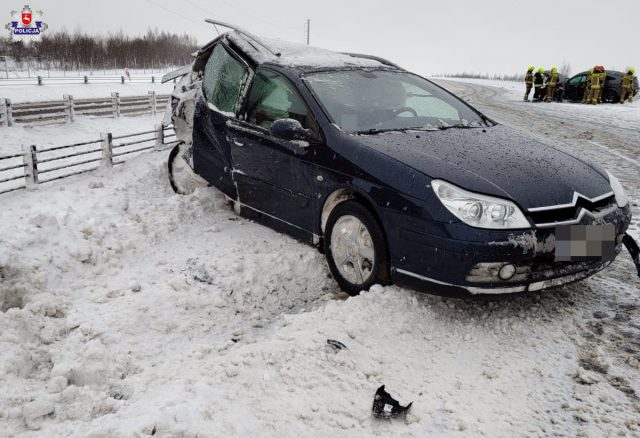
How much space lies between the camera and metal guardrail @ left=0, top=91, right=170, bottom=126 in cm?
1636

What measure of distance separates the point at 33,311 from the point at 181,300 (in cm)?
104

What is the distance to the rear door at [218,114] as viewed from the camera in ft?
17.6

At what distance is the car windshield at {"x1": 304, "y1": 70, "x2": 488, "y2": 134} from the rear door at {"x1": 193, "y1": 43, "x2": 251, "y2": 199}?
107 cm

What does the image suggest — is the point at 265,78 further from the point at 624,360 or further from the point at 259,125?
the point at 624,360

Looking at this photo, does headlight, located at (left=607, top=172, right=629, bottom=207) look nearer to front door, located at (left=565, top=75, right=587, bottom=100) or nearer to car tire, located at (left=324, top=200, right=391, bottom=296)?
car tire, located at (left=324, top=200, right=391, bottom=296)

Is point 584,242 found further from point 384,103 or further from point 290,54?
point 290,54

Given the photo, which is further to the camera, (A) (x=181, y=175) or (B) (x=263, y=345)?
(A) (x=181, y=175)

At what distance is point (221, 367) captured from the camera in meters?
3.04

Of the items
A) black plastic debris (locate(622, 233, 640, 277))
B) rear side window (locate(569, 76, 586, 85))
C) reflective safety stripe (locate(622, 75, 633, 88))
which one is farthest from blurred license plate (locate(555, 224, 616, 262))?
rear side window (locate(569, 76, 586, 85))

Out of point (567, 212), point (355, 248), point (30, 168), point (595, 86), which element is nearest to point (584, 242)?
point (567, 212)

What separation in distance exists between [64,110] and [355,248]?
18.5 m

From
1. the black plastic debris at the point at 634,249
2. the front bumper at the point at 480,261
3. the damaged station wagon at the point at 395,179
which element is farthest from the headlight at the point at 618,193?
the front bumper at the point at 480,261

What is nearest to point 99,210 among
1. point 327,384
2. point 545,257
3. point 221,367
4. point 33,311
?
point 33,311

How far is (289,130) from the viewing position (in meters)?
4.19
